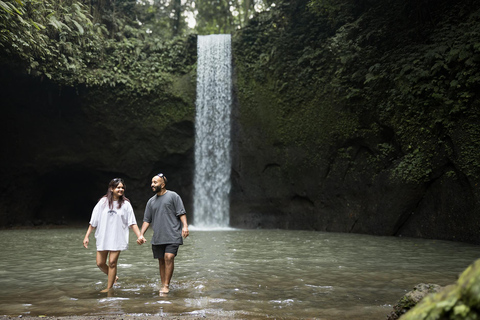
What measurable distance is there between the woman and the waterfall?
40.9 feet

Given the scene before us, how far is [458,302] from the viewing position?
69.2 inches

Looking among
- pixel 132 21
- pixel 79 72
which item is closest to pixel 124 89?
pixel 79 72

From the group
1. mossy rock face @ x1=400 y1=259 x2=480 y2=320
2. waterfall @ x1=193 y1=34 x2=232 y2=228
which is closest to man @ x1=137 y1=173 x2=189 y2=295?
mossy rock face @ x1=400 y1=259 x2=480 y2=320

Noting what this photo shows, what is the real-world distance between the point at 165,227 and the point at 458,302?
4.14 metres

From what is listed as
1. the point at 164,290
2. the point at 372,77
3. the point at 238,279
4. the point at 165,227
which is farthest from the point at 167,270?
the point at 372,77

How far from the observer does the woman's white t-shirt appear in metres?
5.40

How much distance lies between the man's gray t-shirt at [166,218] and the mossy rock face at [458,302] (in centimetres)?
388

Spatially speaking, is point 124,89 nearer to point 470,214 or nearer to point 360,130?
point 360,130

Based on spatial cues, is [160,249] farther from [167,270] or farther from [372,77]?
[372,77]

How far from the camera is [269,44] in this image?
18.3 meters

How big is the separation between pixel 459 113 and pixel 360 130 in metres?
3.69

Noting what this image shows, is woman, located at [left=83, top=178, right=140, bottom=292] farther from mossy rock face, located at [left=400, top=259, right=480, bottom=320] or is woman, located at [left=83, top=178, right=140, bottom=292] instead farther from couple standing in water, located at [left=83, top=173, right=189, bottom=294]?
mossy rock face, located at [left=400, top=259, right=480, bottom=320]

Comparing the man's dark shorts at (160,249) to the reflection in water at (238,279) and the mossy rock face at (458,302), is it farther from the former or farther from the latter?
the mossy rock face at (458,302)

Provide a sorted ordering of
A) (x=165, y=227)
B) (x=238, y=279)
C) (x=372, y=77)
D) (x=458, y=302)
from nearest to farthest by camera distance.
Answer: (x=458, y=302), (x=165, y=227), (x=238, y=279), (x=372, y=77)
